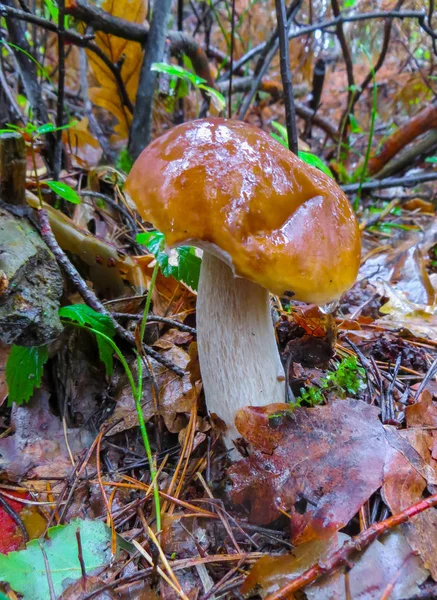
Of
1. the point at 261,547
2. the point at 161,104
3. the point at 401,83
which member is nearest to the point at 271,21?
the point at 401,83

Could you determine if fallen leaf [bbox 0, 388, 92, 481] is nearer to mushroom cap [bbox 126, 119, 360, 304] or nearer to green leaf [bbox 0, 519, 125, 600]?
green leaf [bbox 0, 519, 125, 600]

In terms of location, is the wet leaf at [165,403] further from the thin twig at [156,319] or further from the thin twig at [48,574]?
the thin twig at [48,574]

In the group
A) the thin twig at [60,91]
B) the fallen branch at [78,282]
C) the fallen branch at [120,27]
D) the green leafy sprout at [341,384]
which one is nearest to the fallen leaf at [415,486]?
the green leafy sprout at [341,384]

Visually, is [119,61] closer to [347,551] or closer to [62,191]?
[62,191]

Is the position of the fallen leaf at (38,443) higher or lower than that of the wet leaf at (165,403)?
lower

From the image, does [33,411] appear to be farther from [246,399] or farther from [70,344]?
[246,399]

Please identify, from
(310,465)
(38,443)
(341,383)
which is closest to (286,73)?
(341,383)
